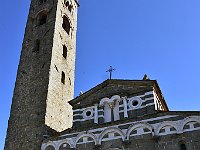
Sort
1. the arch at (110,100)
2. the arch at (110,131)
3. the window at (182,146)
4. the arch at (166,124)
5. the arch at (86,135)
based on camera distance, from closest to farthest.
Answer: the window at (182,146), the arch at (166,124), the arch at (110,131), the arch at (86,135), the arch at (110,100)

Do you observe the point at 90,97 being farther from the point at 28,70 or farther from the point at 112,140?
the point at 28,70

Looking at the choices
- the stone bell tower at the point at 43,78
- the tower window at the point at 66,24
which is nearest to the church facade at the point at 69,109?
the stone bell tower at the point at 43,78

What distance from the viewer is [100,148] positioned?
15.7 m

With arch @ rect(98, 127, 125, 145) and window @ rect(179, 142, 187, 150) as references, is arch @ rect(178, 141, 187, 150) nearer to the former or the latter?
window @ rect(179, 142, 187, 150)

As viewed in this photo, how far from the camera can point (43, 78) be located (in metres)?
20.7

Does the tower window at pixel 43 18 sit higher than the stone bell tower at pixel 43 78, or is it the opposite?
the tower window at pixel 43 18

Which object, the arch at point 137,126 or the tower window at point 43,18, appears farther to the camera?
the tower window at point 43,18

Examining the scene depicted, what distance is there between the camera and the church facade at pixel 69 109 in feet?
48.6

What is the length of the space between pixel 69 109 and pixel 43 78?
322 cm

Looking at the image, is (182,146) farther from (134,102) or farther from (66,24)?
(66,24)

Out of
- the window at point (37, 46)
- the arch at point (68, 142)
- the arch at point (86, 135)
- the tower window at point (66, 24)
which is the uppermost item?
the tower window at point (66, 24)

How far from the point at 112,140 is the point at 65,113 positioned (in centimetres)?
660

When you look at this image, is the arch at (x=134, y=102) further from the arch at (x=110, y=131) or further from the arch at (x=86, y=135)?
the arch at (x=86, y=135)

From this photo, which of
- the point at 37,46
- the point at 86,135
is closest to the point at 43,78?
the point at 37,46
